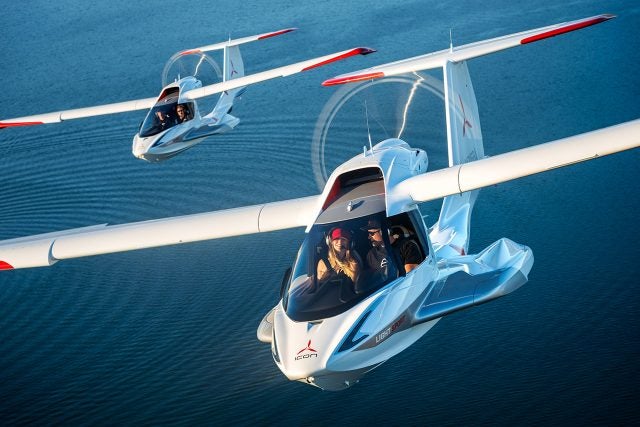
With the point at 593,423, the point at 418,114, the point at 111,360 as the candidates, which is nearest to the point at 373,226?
the point at 593,423

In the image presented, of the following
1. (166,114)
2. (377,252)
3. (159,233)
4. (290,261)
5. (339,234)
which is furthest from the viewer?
(166,114)

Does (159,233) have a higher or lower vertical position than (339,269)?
higher

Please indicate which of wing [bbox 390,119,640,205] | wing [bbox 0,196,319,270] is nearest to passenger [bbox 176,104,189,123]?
wing [bbox 0,196,319,270]

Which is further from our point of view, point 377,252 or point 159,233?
point 159,233

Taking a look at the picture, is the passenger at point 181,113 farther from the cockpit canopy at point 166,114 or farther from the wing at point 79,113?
the wing at point 79,113

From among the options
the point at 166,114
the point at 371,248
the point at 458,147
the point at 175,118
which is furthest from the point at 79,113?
the point at 371,248

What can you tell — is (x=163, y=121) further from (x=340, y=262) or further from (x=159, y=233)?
(x=340, y=262)

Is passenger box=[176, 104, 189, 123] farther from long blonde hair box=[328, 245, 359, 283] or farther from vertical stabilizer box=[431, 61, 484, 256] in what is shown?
long blonde hair box=[328, 245, 359, 283]

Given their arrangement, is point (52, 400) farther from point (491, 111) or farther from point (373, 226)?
point (491, 111)
